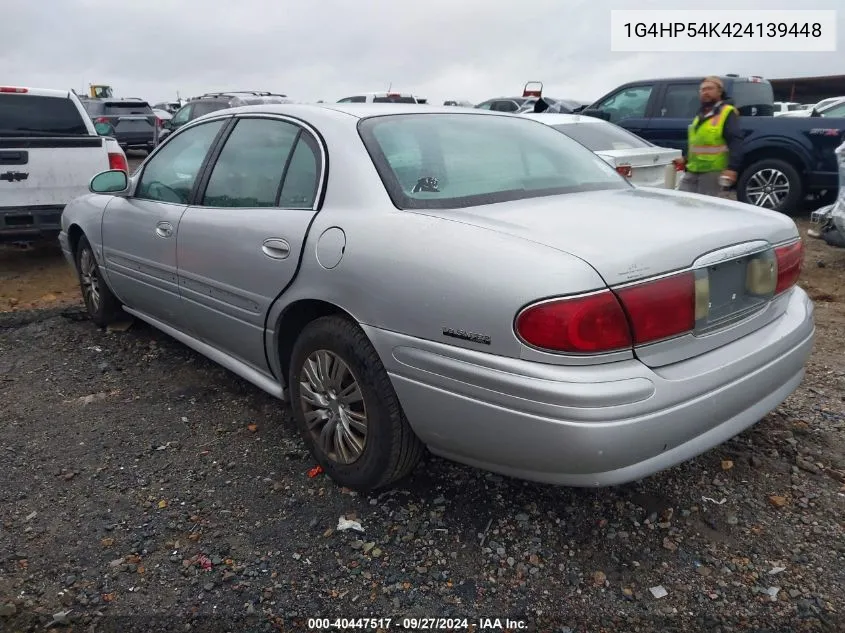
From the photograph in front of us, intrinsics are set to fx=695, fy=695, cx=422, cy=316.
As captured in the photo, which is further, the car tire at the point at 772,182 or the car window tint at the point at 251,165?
the car tire at the point at 772,182

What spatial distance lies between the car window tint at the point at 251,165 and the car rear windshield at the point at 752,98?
7521 mm

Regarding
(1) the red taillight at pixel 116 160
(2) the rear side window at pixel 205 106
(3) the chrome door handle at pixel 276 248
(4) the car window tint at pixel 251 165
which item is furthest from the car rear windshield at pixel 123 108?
(3) the chrome door handle at pixel 276 248

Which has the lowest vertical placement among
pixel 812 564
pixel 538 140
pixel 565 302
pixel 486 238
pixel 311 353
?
pixel 812 564

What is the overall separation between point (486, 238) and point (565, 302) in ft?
1.18

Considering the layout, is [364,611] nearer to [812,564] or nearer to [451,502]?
[451,502]

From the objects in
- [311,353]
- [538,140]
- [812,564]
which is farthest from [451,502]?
[538,140]

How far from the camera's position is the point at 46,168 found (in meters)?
6.47

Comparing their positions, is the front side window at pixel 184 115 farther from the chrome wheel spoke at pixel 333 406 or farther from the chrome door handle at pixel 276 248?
the chrome wheel spoke at pixel 333 406

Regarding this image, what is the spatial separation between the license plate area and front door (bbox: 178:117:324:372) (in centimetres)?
150

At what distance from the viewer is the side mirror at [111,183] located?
4.26 m

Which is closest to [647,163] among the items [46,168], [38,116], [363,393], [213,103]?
[363,393]

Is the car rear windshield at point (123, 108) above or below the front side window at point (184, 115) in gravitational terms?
above

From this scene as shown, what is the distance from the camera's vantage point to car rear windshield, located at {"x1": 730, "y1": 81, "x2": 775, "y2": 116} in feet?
29.5

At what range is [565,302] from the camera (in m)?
2.01
